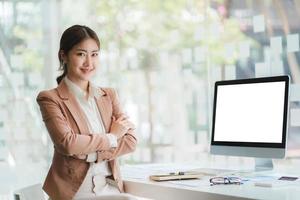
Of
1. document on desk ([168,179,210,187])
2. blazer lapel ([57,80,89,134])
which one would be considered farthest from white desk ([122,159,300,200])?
blazer lapel ([57,80,89,134])

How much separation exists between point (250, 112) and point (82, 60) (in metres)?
0.90

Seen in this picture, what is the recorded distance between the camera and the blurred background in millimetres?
3512

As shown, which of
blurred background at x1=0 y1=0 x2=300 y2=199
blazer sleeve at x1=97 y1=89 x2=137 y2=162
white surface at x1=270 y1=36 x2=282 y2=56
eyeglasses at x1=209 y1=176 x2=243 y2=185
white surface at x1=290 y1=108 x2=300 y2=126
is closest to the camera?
eyeglasses at x1=209 y1=176 x2=243 y2=185

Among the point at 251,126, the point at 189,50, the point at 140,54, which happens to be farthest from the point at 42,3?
the point at 251,126

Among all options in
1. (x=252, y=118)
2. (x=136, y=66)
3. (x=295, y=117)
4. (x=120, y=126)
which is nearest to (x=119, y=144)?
(x=120, y=126)

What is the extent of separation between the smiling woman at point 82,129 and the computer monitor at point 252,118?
1.73 ft

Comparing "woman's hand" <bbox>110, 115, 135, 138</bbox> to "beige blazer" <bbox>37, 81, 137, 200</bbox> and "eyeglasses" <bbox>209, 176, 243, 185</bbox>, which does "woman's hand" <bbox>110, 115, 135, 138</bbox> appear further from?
"eyeglasses" <bbox>209, 176, 243, 185</bbox>

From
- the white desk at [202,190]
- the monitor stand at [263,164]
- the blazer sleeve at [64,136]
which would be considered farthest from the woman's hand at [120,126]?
the monitor stand at [263,164]

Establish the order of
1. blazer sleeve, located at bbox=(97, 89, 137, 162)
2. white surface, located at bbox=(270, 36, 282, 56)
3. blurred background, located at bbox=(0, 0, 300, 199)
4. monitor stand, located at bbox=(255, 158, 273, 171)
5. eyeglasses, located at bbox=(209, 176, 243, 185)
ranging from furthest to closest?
blurred background, located at bbox=(0, 0, 300, 199), white surface, located at bbox=(270, 36, 282, 56), monitor stand, located at bbox=(255, 158, 273, 171), blazer sleeve, located at bbox=(97, 89, 137, 162), eyeglasses, located at bbox=(209, 176, 243, 185)

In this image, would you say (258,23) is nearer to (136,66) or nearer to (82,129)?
(136,66)

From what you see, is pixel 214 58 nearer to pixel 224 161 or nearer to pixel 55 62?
pixel 224 161

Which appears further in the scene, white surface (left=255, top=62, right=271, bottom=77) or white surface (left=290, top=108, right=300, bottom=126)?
white surface (left=255, top=62, right=271, bottom=77)

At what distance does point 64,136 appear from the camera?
2.32 metres

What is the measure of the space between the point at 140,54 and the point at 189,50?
467mm
